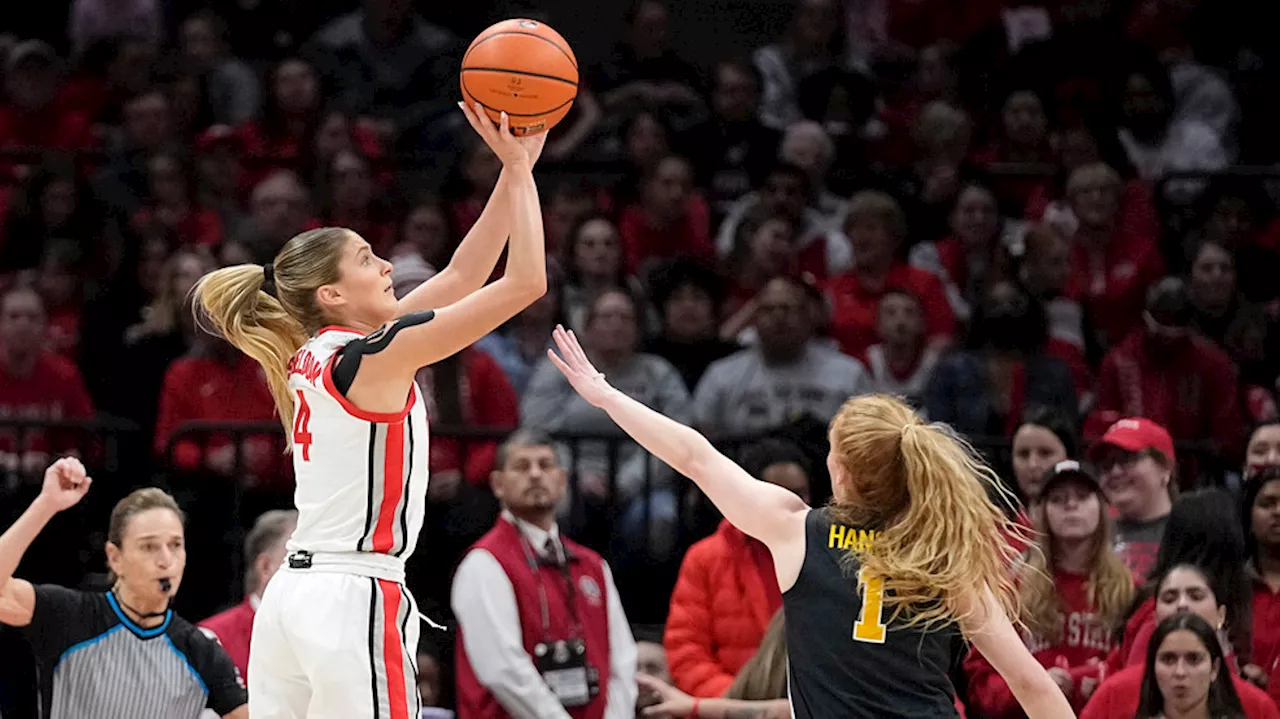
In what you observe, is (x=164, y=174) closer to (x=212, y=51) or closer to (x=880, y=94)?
(x=212, y=51)

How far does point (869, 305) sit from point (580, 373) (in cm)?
540

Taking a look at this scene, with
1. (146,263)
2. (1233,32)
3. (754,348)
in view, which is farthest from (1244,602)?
(1233,32)

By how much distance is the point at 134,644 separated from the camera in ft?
20.4

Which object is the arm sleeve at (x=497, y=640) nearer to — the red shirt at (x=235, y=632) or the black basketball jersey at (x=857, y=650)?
the red shirt at (x=235, y=632)

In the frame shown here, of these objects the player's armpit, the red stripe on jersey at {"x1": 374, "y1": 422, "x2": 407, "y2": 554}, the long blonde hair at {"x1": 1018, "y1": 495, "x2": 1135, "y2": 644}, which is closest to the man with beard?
the long blonde hair at {"x1": 1018, "y1": 495, "x2": 1135, "y2": 644}

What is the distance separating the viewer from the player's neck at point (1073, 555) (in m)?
7.24

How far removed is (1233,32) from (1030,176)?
2.73m

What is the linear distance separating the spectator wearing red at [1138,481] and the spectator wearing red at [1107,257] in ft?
9.25

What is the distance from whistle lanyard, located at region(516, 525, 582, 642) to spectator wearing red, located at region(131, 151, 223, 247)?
3896 millimetres

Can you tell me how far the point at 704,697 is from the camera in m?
7.36

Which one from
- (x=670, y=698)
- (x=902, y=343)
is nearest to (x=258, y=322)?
(x=670, y=698)

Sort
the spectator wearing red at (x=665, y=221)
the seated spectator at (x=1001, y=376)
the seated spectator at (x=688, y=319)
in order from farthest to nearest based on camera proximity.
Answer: the spectator wearing red at (x=665, y=221) < the seated spectator at (x=688, y=319) < the seated spectator at (x=1001, y=376)

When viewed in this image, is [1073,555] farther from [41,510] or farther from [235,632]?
[41,510]

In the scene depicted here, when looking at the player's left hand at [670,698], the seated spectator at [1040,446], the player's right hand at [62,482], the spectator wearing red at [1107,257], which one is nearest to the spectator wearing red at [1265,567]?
the seated spectator at [1040,446]
